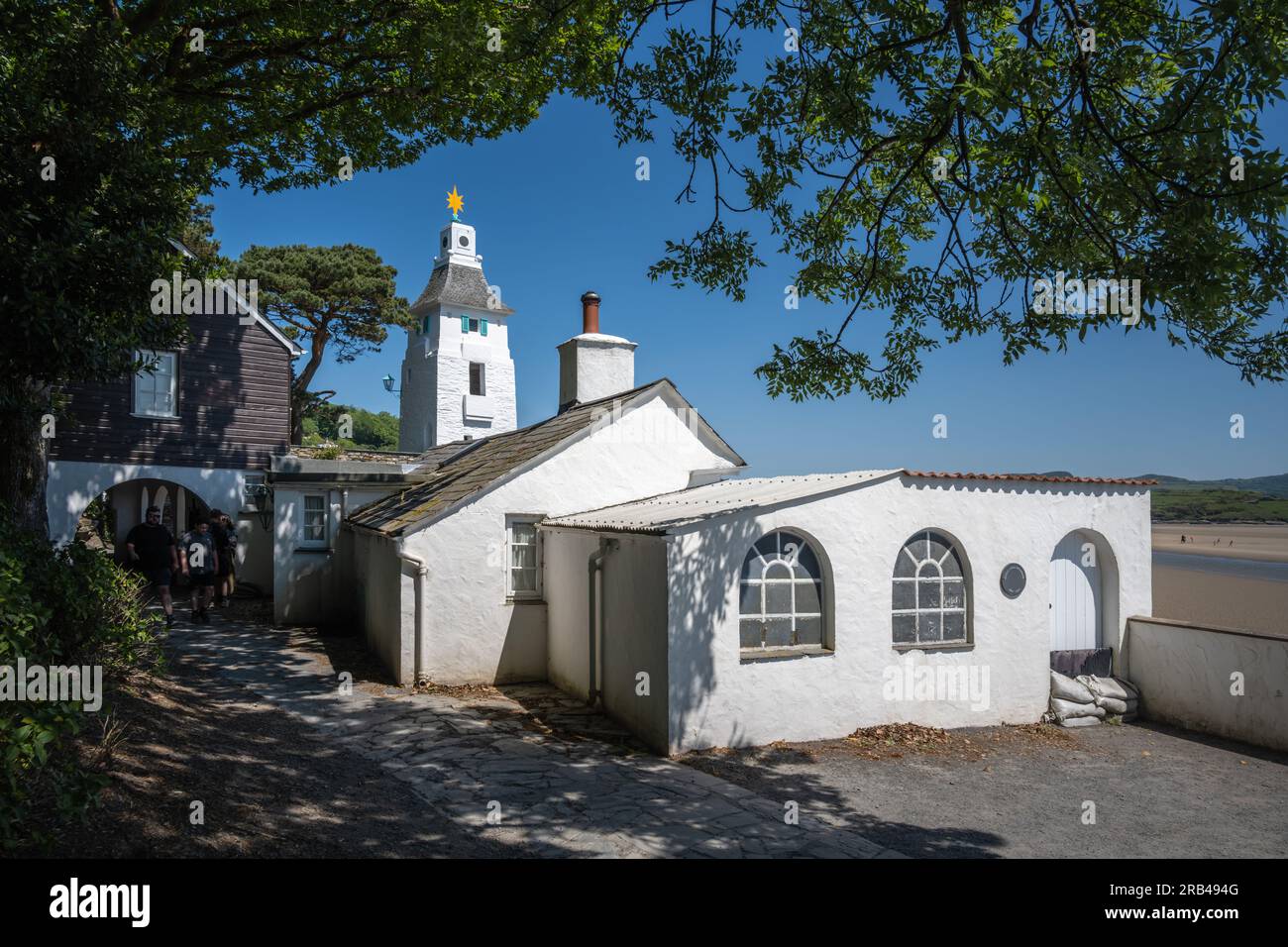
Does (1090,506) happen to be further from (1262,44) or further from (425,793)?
(425,793)

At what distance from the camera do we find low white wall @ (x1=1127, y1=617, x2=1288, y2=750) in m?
10.3

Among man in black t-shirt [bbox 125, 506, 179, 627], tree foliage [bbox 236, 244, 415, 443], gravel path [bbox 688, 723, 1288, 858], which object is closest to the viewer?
gravel path [bbox 688, 723, 1288, 858]

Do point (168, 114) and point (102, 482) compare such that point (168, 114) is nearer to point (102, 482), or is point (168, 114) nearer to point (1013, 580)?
point (102, 482)

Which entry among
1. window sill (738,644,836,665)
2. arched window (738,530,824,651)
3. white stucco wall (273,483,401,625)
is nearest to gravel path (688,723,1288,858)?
window sill (738,644,836,665)

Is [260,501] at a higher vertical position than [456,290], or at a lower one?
lower

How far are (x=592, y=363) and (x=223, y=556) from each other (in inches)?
406

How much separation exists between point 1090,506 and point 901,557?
357 cm

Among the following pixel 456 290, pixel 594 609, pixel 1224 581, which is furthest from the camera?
pixel 456 290

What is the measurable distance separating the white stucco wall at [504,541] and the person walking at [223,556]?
29.3ft

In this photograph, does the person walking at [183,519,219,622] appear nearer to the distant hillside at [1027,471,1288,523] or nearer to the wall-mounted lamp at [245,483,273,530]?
the wall-mounted lamp at [245,483,273,530]

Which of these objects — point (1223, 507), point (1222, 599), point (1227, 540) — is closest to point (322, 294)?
point (1222, 599)

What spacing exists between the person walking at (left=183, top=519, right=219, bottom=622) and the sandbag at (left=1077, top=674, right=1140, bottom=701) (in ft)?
53.2

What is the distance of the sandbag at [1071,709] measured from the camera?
37.4 feet

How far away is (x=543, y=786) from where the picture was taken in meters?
7.81
